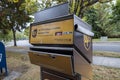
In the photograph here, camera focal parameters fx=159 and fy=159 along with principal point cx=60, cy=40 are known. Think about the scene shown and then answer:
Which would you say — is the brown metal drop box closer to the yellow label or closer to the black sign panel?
the yellow label

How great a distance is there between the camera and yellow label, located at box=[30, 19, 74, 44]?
1.91 meters

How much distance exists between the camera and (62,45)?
2.02 meters

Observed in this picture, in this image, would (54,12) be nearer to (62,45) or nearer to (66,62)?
(62,45)

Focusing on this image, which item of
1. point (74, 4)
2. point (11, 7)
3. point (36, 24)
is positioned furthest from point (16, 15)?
point (36, 24)

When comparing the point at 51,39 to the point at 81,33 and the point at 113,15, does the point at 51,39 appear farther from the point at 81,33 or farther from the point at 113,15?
the point at 113,15

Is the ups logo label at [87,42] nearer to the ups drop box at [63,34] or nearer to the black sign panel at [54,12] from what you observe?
the ups drop box at [63,34]

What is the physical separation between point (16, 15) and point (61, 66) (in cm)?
1020

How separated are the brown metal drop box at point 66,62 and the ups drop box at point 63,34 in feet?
0.27

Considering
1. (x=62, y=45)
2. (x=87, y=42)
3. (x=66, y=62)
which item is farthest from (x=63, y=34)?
(x=87, y=42)

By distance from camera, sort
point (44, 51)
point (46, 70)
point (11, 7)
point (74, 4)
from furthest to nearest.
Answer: point (11, 7)
point (74, 4)
point (46, 70)
point (44, 51)

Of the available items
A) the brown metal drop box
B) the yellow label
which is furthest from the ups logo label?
the yellow label

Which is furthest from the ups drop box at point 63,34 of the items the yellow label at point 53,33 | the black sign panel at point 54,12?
the black sign panel at point 54,12

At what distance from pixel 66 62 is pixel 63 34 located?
0.35m

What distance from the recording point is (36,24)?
2.46 m
